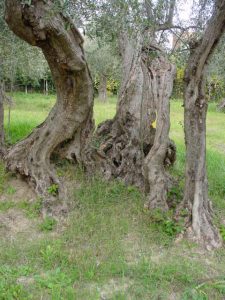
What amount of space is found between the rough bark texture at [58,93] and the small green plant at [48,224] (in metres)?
0.41

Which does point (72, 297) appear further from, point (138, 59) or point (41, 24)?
point (138, 59)

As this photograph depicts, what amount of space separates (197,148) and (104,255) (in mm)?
2031

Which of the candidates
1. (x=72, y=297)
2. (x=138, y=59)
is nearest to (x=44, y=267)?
(x=72, y=297)

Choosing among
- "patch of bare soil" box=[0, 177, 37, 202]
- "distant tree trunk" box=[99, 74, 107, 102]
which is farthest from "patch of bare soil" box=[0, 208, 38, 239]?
"distant tree trunk" box=[99, 74, 107, 102]

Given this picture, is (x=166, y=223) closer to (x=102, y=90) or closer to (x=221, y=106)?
(x=221, y=106)

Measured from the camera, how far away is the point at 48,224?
5.89m

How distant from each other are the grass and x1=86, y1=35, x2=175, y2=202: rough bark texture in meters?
0.41

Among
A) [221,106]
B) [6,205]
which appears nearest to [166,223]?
[6,205]

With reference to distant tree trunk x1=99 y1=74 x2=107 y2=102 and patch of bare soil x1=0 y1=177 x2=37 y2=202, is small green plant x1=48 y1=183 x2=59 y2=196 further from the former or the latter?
distant tree trunk x1=99 y1=74 x2=107 y2=102

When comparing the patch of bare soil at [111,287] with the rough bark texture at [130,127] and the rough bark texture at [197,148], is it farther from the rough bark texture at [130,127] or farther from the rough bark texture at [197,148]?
the rough bark texture at [130,127]

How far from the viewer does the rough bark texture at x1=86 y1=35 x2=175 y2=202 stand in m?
7.22

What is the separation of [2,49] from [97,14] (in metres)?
4.97

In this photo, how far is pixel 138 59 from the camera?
24.5 ft

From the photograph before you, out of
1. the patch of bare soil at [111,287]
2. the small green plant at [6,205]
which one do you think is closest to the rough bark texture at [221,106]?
the small green plant at [6,205]
